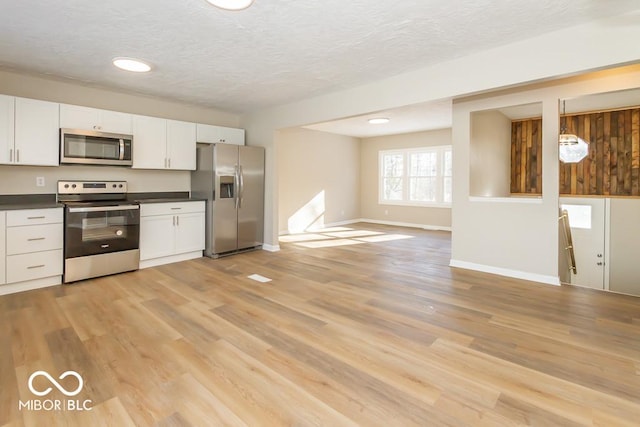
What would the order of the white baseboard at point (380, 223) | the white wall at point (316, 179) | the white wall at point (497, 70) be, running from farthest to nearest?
the white baseboard at point (380, 223), the white wall at point (316, 179), the white wall at point (497, 70)

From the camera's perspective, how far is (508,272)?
157 inches

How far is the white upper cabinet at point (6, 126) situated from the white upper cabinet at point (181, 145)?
5.59ft

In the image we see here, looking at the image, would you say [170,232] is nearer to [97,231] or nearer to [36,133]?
A: [97,231]

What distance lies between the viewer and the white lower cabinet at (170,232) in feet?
14.4

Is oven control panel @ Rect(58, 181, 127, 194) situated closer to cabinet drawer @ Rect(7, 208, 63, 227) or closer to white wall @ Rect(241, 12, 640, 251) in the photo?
cabinet drawer @ Rect(7, 208, 63, 227)

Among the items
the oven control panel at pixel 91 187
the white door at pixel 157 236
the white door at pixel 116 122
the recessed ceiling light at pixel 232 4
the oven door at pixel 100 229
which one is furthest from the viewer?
the white door at pixel 157 236

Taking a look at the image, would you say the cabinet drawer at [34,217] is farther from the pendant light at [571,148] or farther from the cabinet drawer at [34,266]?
the pendant light at [571,148]

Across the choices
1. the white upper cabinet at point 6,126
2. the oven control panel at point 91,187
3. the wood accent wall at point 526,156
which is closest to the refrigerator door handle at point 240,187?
the oven control panel at point 91,187

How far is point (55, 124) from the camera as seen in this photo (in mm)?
3740

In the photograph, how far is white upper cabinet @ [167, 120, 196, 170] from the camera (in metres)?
4.81

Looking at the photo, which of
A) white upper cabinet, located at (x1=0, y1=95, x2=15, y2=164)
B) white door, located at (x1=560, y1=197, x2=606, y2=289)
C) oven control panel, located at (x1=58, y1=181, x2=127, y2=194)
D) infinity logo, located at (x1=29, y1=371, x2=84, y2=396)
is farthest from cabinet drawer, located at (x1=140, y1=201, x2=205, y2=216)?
white door, located at (x1=560, y1=197, x2=606, y2=289)

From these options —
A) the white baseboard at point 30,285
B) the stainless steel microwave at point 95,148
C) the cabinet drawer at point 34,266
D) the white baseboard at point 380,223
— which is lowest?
the white baseboard at point 30,285

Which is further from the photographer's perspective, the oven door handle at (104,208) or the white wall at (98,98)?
the white wall at (98,98)

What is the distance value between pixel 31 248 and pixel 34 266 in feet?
0.66
